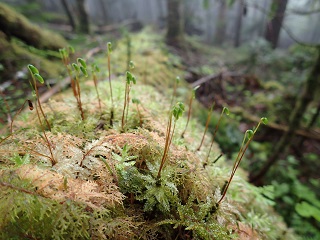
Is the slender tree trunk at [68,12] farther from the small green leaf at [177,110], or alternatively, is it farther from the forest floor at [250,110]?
the small green leaf at [177,110]

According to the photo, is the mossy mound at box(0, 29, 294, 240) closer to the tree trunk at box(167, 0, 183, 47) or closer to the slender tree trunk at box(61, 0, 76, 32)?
the tree trunk at box(167, 0, 183, 47)

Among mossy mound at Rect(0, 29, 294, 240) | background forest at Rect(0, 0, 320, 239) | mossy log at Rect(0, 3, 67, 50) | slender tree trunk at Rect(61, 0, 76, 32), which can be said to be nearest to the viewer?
mossy mound at Rect(0, 29, 294, 240)

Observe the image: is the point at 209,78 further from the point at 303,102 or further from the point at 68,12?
the point at 68,12

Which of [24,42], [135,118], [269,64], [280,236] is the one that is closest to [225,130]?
[280,236]

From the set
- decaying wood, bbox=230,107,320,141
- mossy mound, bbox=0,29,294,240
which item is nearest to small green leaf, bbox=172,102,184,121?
mossy mound, bbox=0,29,294,240

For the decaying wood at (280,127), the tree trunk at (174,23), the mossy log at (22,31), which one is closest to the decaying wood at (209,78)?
the decaying wood at (280,127)
